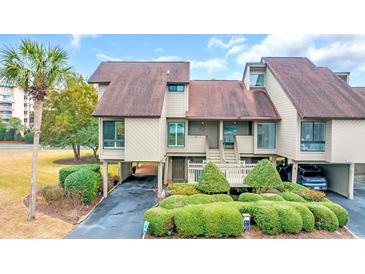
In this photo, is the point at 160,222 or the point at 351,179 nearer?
the point at 160,222

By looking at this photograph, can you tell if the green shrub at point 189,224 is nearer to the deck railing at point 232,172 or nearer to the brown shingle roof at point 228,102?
the deck railing at point 232,172

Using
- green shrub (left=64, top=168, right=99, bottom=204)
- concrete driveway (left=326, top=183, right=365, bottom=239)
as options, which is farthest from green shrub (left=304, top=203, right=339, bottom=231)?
green shrub (left=64, top=168, right=99, bottom=204)

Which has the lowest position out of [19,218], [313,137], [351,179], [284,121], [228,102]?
[19,218]

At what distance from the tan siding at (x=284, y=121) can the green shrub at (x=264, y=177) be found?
2971mm

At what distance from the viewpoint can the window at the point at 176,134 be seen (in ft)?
48.2

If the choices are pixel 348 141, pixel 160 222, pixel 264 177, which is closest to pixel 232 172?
pixel 264 177

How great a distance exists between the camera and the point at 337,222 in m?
7.51

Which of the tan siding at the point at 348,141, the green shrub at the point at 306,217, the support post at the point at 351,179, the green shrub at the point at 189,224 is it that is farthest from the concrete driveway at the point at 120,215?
the support post at the point at 351,179

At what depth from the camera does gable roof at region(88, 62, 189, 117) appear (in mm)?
11633

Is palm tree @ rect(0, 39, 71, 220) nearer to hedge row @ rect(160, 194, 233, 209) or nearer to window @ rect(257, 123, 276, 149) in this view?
hedge row @ rect(160, 194, 233, 209)

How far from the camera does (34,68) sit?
8516 millimetres

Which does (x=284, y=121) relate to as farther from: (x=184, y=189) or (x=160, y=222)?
(x=160, y=222)

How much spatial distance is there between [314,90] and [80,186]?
46.6ft
